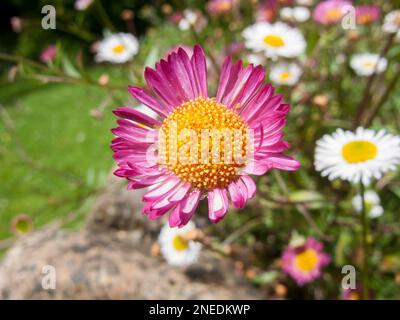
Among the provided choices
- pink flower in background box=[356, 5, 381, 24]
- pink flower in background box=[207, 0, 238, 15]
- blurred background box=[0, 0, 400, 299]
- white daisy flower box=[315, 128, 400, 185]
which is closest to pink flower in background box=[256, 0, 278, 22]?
blurred background box=[0, 0, 400, 299]

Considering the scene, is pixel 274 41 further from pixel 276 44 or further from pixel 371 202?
pixel 371 202

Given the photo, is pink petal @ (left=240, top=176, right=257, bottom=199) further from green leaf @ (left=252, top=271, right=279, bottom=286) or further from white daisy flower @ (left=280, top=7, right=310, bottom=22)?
white daisy flower @ (left=280, top=7, right=310, bottom=22)

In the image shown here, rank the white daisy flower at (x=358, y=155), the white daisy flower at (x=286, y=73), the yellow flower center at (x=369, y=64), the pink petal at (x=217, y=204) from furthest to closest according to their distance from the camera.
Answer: the yellow flower center at (x=369, y=64)
the white daisy flower at (x=286, y=73)
the white daisy flower at (x=358, y=155)
the pink petal at (x=217, y=204)

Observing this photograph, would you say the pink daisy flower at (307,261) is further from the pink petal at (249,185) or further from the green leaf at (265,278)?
the pink petal at (249,185)

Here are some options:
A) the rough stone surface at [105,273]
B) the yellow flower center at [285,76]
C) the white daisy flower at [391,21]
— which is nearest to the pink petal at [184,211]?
the rough stone surface at [105,273]

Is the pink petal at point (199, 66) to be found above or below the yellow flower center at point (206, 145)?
above

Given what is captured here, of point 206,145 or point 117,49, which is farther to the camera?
point 117,49

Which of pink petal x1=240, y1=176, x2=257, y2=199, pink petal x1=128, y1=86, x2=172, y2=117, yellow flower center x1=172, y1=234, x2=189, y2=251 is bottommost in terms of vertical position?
pink petal x1=240, y1=176, x2=257, y2=199

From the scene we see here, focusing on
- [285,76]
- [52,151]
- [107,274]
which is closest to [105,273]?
[107,274]
